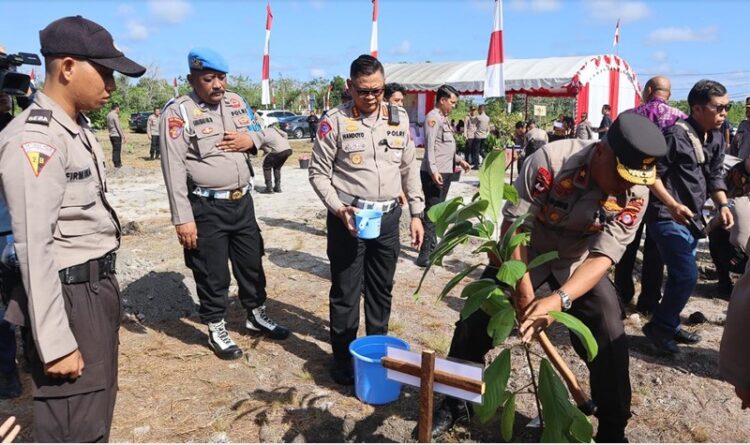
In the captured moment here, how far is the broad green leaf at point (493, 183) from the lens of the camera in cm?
199

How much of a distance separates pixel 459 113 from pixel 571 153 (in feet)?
103

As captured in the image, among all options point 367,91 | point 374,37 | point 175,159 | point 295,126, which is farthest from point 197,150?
point 295,126

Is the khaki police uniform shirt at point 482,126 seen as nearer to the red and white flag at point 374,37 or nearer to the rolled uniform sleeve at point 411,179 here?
the red and white flag at point 374,37

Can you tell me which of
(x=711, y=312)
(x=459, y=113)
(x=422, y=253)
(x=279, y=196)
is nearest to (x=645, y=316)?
(x=711, y=312)

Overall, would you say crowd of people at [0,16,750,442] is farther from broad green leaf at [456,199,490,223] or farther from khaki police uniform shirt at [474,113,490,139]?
khaki police uniform shirt at [474,113,490,139]

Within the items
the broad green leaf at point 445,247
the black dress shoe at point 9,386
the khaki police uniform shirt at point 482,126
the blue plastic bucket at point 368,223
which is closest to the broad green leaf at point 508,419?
the broad green leaf at point 445,247

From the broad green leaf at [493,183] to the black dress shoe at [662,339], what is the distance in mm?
2603

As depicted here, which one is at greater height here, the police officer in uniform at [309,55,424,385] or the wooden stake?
the police officer in uniform at [309,55,424,385]

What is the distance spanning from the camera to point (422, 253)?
6090 millimetres

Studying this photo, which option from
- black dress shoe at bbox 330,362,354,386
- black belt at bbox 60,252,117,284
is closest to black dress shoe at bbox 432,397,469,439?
black dress shoe at bbox 330,362,354,386

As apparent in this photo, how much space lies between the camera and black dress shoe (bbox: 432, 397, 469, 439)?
9.23 feet

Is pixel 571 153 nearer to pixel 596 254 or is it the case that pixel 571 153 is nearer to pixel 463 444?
pixel 596 254

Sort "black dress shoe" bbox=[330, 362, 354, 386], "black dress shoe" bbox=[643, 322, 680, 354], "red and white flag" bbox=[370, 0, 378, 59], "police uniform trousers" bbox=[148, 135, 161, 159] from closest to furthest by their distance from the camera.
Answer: "black dress shoe" bbox=[330, 362, 354, 386], "black dress shoe" bbox=[643, 322, 680, 354], "red and white flag" bbox=[370, 0, 378, 59], "police uniform trousers" bbox=[148, 135, 161, 159]

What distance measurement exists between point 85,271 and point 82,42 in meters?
0.78
